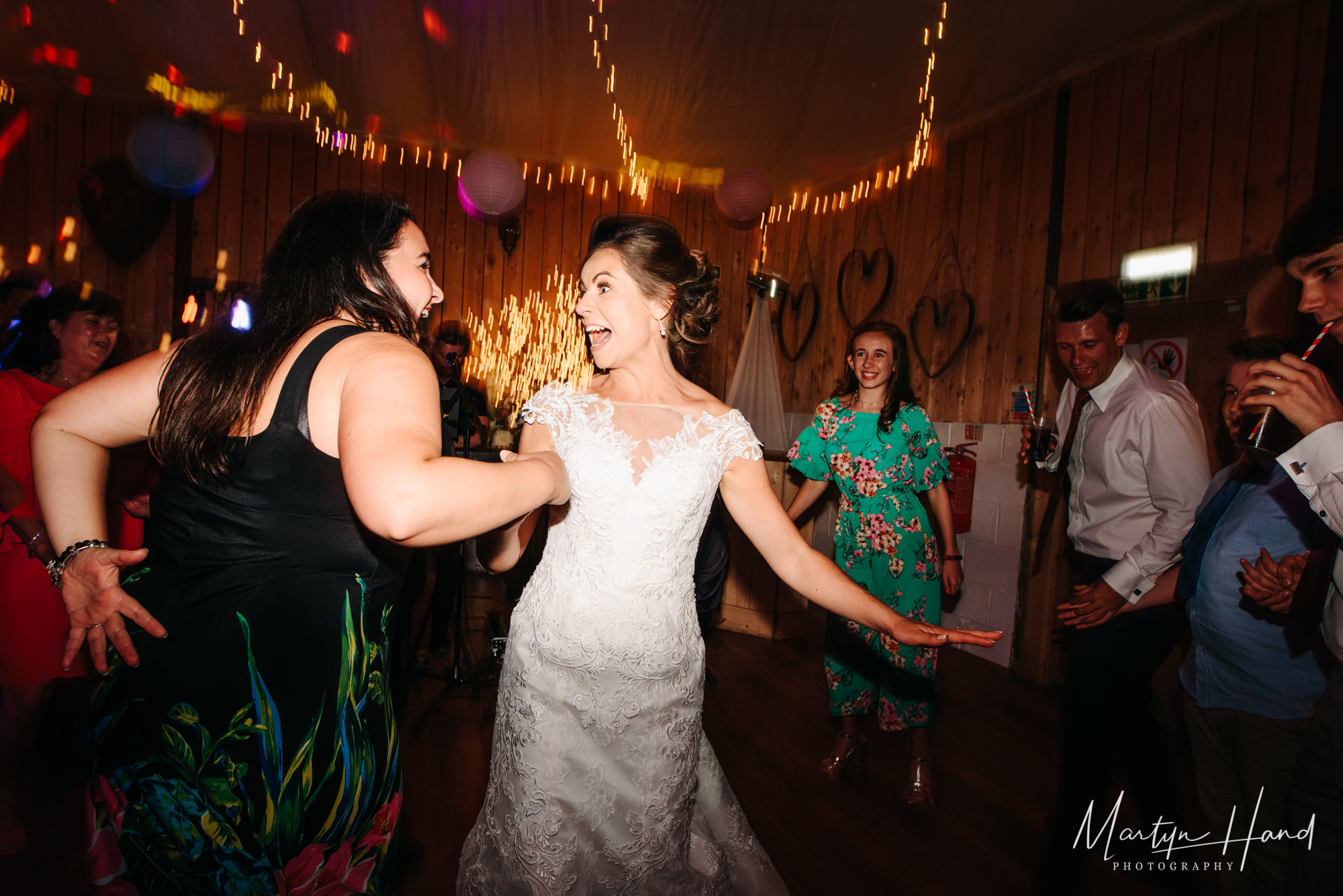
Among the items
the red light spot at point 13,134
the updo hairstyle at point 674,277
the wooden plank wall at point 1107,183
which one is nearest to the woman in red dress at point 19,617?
the updo hairstyle at point 674,277

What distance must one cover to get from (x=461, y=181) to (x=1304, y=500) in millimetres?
5863

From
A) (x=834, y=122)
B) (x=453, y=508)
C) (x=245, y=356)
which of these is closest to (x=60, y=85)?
(x=834, y=122)

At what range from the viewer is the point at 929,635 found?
1192mm

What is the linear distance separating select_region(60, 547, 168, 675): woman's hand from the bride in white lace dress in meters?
0.52

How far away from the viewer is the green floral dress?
2564 mm

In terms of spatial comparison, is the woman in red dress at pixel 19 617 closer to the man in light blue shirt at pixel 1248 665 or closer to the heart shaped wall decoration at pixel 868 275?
the man in light blue shirt at pixel 1248 665

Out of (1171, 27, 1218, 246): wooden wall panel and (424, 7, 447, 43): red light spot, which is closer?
Result: (1171, 27, 1218, 246): wooden wall panel

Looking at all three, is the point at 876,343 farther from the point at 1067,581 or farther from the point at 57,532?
the point at 57,532

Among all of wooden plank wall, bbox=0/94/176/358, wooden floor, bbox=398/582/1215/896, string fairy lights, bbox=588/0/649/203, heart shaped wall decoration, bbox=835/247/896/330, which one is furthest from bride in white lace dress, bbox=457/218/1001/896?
wooden plank wall, bbox=0/94/176/358

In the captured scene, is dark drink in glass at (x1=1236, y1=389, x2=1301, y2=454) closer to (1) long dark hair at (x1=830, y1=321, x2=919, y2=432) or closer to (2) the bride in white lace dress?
(2) the bride in white lace dress

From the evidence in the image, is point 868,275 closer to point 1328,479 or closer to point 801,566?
point 1328,479

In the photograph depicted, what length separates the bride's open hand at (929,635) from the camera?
1.18 m

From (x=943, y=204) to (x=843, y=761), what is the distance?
12.7 ft

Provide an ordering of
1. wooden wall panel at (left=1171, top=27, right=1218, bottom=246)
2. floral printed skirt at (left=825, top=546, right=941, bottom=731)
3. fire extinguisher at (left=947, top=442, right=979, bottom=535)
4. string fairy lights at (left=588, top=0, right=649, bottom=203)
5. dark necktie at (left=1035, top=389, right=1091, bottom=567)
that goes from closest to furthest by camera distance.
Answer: dark necktie at (left=1035, top=389, right=1091, bottom=567) → floral printed skirt at (left=825, top=546, right=941, bottom=731) → wooden wall panel at (left=1171, top=27, right=1218, bottom=246) → string fairy lights at (left=588, top=0, right=649, bottom=203) → fire extinguisher at (left=947, top=442, right=979, bottom=535)
